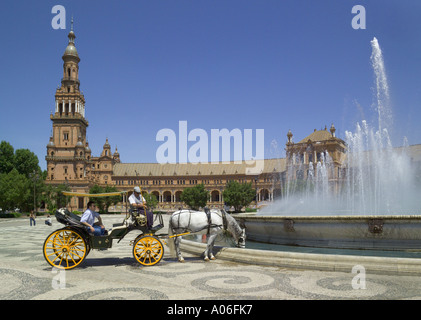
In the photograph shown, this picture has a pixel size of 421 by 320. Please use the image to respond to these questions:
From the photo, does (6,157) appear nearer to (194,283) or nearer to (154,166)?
(154,166)

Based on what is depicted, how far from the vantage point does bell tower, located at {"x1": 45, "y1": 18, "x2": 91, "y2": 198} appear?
3713 inches

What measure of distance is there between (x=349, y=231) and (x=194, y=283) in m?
5.42

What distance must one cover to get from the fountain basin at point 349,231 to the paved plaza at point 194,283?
2.66m

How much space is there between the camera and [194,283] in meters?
7.27

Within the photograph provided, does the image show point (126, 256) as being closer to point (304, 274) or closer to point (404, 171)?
point (304, 274)

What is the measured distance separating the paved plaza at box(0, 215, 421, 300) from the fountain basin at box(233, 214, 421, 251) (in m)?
2.66

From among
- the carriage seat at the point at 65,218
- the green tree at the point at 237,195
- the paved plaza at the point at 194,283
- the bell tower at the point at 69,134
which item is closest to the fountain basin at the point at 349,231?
the paved plaza at the point at 194,283

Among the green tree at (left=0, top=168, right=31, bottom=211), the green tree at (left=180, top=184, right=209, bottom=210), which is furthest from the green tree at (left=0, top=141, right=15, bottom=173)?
the green tree at (left=180, top=184, right=209, bottom=210)

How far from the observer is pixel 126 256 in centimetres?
1145

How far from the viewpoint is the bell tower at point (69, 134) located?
9431 cm
